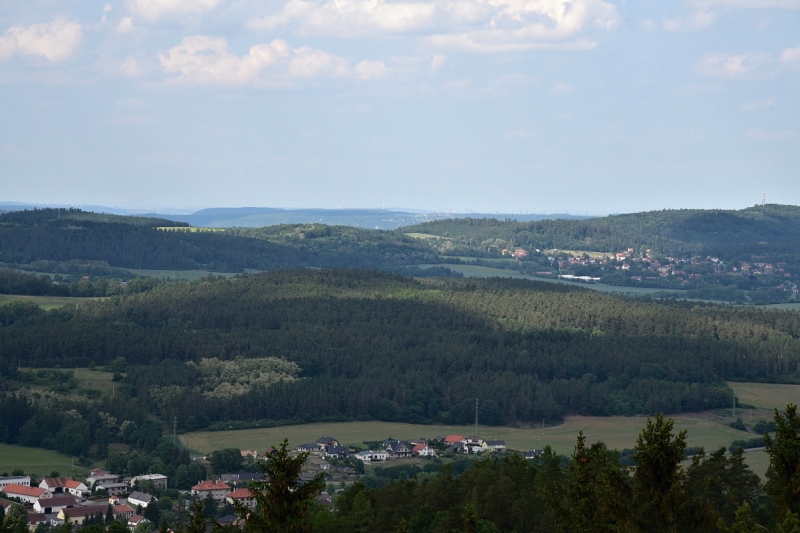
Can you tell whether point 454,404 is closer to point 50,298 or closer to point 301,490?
point 50,298

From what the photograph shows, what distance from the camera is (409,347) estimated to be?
106312 mm

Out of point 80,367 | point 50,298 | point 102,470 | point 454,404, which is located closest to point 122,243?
point 50,298

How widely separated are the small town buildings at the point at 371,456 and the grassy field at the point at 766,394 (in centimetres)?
3204

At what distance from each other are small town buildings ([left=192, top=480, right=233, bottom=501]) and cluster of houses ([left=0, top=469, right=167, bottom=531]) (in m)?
2.58

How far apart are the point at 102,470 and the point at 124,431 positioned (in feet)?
28.8

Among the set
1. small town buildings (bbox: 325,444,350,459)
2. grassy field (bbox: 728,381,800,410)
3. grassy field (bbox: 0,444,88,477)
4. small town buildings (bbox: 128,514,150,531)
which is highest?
grassy field (bbox: 728,381,800,410)

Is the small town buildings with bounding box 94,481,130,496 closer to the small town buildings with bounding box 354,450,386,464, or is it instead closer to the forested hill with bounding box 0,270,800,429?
the small town buildings with bounding box 354,450,386,464

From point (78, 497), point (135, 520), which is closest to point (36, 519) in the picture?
point (135, 520)

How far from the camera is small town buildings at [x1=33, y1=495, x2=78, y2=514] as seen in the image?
56725 mm

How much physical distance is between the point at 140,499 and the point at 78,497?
3.27 meters

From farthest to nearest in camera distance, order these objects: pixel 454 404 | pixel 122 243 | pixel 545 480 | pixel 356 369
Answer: pixel 122 243 < pixel 356 369 < pixel 454 404 < pixel 545 480

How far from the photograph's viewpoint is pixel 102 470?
6681 cm

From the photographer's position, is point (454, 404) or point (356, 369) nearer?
point (454, 404)

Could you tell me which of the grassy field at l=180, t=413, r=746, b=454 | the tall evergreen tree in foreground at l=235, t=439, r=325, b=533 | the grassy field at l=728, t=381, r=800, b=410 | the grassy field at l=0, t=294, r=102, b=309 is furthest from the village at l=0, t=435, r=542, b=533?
the grassy field at l=0, t=294, r=102, b=309
